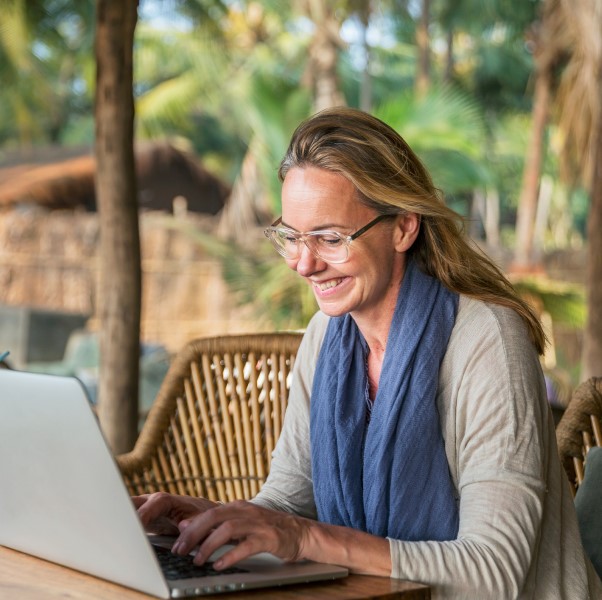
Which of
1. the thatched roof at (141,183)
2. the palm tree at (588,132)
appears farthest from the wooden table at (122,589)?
the thatched roof at (141,183)

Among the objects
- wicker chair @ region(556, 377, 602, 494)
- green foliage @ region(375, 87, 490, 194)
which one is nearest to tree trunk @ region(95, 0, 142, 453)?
wicker chair @ region(556, 377, 602, 494)

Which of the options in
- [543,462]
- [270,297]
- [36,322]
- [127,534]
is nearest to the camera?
[127,534]

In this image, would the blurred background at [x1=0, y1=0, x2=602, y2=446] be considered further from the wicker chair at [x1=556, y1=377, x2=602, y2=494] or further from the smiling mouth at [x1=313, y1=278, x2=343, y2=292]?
the smiling mouth at [x1=313, y1=278, x2=343, y2=292]

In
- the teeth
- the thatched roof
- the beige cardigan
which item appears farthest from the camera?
the thatched roof

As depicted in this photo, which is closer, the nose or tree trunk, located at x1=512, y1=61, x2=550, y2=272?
the nose

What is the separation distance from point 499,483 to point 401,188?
1.50ft

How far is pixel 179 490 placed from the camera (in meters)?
2.65

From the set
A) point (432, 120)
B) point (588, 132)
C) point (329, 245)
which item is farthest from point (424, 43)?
point (329, 245)

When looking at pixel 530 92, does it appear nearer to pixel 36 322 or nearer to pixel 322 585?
pixel 36 322

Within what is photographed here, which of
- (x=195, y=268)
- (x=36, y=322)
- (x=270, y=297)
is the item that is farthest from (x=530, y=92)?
(x=270, y=297)

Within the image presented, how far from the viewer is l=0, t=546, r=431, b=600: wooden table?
4.07 ft

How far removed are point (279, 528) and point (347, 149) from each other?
1.89ft

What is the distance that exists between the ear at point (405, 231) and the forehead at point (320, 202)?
83 millimetres

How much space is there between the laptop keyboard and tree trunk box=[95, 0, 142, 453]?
5.84ft
